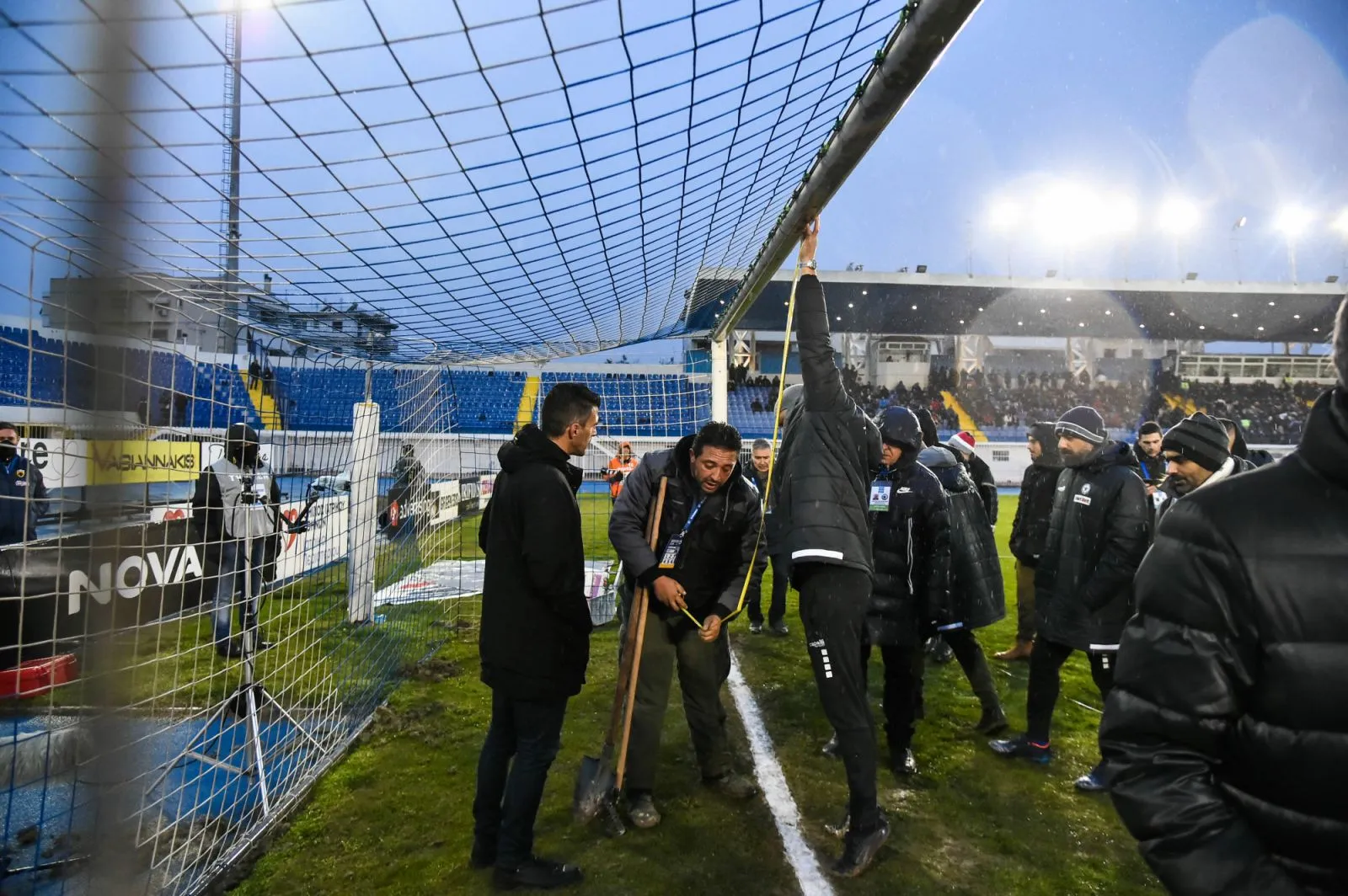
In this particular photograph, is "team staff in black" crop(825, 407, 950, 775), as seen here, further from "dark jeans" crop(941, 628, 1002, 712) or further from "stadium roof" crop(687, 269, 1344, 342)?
"stadium roof" crop(687, 269, 1344, 342)

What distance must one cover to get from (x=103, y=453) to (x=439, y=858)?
8.53 ft

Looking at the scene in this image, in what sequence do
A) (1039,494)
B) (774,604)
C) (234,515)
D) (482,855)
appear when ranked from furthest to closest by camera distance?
(774,604)
(1039,494)
(234,515)
(482,855)

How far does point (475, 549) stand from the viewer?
1013 cm

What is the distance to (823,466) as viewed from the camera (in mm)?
2809

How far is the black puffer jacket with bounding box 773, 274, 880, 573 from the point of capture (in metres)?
2.73

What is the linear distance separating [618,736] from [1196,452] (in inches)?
114

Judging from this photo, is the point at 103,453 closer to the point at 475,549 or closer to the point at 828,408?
the point at 828,408

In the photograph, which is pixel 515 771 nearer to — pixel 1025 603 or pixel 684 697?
pixel 684 697

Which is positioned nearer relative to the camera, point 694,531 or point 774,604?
point 694,531

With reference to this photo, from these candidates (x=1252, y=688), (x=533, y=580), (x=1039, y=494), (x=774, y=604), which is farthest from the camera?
(x=774, y=604)

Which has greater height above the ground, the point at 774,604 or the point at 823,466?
the point at 823,466

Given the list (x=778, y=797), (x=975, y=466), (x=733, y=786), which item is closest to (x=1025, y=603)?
(x=975, y=466)

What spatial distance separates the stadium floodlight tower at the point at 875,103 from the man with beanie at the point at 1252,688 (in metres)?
1.34

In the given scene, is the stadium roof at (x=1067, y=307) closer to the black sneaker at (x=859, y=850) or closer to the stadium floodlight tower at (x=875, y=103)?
the stadium floodlight tower at (x=875, y=103)
